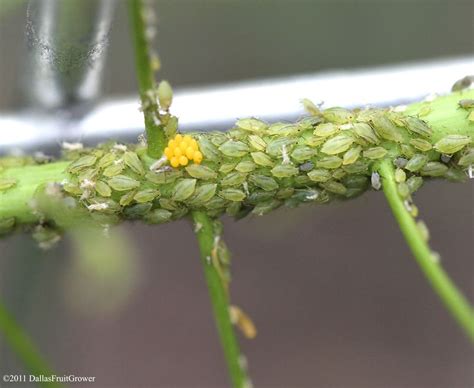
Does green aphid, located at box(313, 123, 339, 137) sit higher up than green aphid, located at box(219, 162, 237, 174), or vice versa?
green aphid, located at box(313, 123, 339, 137)

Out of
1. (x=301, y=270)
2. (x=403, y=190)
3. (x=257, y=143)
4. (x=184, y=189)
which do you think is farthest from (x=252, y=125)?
(x=301, y=270)

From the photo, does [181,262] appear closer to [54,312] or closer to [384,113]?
[54,312]

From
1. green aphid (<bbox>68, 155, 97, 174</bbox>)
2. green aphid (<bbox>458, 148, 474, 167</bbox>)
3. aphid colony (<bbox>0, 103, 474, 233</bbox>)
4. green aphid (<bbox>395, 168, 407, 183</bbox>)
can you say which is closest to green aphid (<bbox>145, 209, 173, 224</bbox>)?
aphid colony (<bbox>0, 103, 474, 233</bbox>)

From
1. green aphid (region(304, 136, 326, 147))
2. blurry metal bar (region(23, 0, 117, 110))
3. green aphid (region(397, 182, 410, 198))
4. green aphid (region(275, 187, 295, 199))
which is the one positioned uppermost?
blurry metal bar (region(23, 0, 117, 110))

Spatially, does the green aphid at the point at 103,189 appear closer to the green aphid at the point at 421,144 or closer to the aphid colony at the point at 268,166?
the aphid colony at the point at 268,166

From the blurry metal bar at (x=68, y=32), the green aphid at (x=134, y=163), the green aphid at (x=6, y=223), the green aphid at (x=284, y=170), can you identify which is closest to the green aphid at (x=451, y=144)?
the green aphid at (x=284, y=170)

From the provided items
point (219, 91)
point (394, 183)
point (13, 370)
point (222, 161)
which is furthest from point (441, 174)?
point (13, 370)

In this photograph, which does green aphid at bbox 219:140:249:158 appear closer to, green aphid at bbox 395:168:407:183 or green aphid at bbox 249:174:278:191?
green aphid at bbox 249:174:278:191
